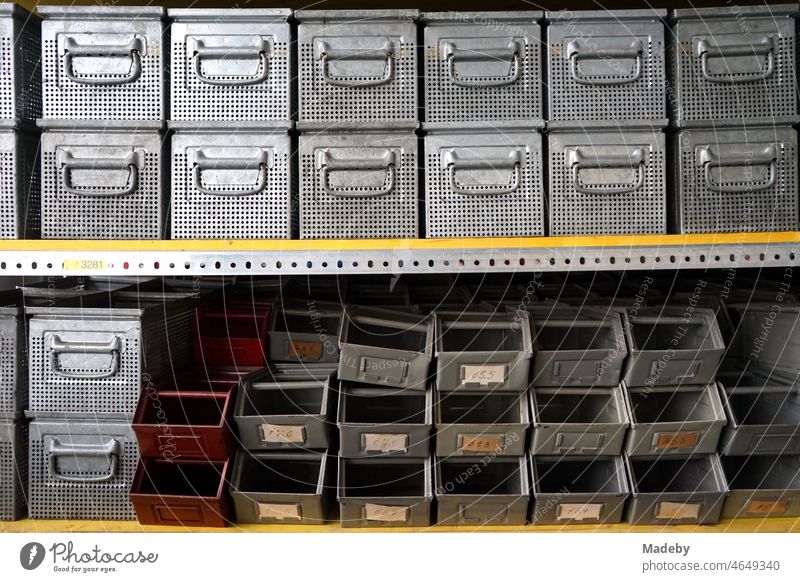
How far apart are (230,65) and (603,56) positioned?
3.22 feet

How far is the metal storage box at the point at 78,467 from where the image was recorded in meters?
1.65

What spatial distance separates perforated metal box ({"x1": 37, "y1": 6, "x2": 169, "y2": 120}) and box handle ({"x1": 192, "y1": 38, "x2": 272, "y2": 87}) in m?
0.10

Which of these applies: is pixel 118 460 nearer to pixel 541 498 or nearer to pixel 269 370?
pixel 269 370

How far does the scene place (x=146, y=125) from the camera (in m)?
1.53

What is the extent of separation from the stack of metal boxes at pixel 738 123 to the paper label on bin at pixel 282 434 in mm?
1187

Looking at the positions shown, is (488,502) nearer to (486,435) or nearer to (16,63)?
(486,435)

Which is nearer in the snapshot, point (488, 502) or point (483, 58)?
point (483, 58)

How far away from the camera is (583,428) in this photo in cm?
163

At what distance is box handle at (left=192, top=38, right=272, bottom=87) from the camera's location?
4.95 feet

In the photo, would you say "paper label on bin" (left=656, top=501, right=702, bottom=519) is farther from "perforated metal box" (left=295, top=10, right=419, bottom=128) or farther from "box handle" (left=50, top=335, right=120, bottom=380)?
"box handle" (left=50, top=335, right=120, bottom=380)

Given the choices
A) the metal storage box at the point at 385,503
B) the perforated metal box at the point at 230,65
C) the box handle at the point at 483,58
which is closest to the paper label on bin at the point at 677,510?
the metal storage box at the point at 385,503

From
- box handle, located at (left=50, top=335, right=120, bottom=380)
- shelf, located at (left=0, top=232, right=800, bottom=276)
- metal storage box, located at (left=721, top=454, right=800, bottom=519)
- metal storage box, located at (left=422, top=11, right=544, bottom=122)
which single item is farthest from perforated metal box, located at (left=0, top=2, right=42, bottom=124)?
metal storage box, located at (left=721, top=454, right=800, bottom=519)

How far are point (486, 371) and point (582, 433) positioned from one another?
1.06 ft

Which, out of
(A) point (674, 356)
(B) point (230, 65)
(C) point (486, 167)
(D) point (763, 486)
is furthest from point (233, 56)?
(D) point (763, 486)
